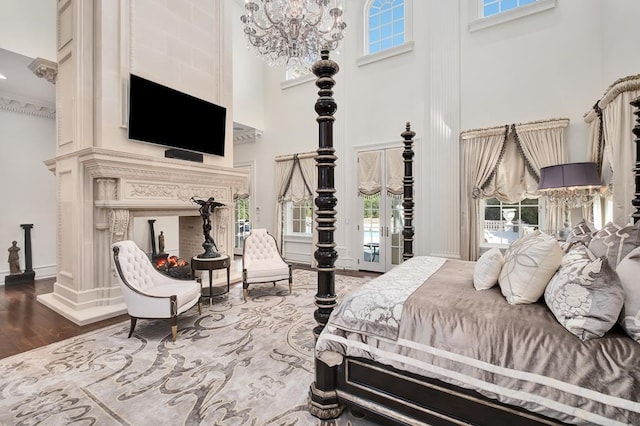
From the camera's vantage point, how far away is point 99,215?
3582 mm

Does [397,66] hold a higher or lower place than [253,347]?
higher

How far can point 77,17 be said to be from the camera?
3.54m

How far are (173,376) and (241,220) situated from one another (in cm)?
613

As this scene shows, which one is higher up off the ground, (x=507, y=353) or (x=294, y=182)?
(x=294, y=182)

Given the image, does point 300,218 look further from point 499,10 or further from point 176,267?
point 499,10

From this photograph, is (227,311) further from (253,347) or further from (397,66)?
(397,66)

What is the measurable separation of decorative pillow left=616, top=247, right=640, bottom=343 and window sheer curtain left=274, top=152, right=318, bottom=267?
527 cm

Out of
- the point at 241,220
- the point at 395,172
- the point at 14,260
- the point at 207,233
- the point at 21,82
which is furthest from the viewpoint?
the point at 241,220

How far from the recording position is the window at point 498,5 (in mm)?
4785

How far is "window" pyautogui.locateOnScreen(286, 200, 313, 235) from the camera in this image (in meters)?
6.94

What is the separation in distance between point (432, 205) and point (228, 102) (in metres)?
3.87

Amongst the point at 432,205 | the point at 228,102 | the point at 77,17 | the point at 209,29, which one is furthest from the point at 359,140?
the point at 77,17

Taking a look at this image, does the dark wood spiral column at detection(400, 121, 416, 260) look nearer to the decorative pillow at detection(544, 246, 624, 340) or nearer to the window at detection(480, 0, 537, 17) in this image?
the decorative pillow at detection(544, 246, 624, 340)

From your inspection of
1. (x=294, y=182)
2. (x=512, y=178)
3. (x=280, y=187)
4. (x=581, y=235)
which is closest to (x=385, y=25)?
(x=294, y=182)
